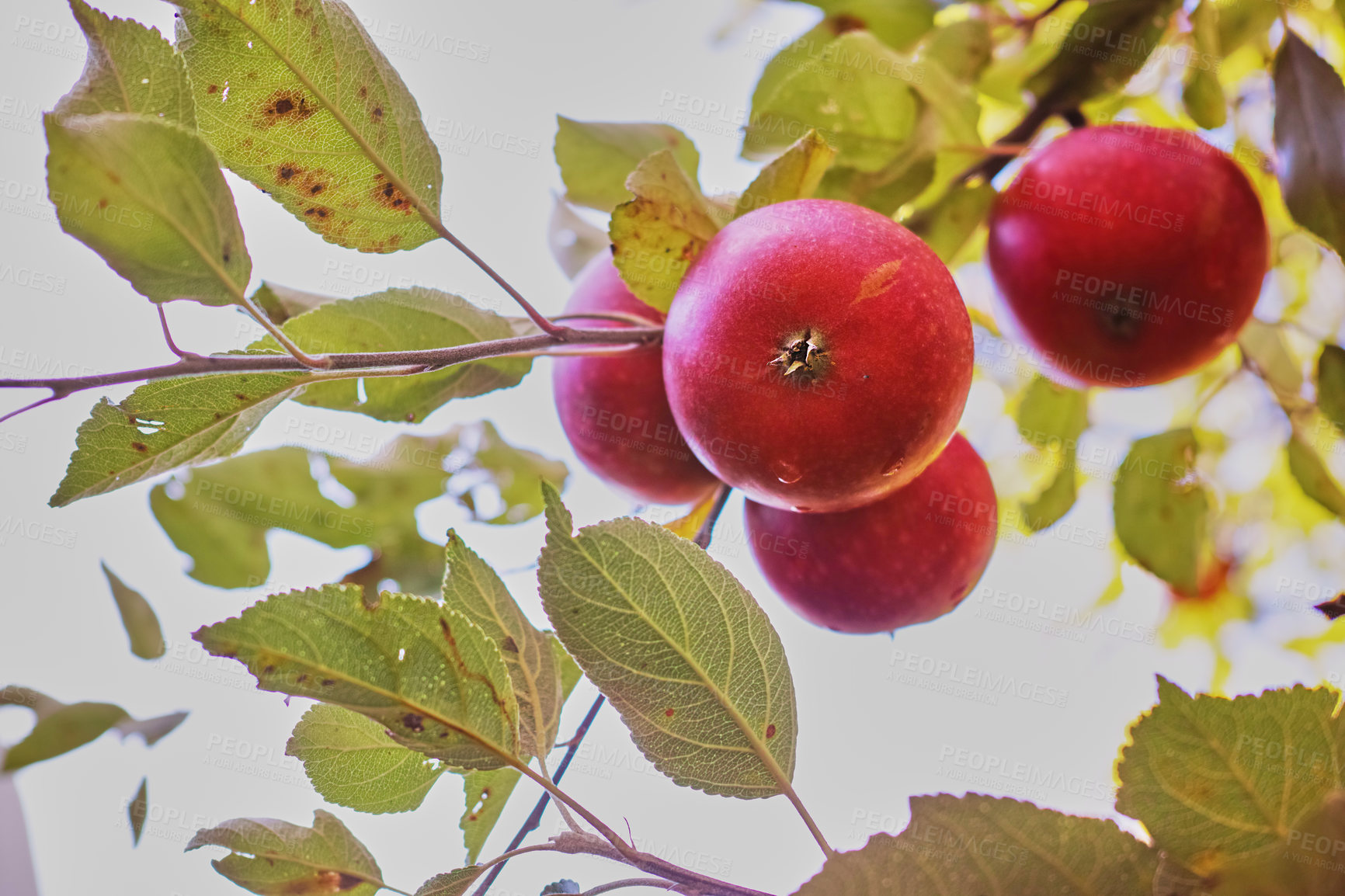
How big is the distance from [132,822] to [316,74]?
0.35 m

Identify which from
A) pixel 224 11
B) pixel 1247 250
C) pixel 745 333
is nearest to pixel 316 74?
pixel 224 11

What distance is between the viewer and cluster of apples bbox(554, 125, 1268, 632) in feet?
1.25

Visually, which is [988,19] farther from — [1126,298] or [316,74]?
[316,74]

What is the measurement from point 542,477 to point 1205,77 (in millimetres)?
523

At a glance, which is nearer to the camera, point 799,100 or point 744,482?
point 744,482

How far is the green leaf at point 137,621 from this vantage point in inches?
18.9

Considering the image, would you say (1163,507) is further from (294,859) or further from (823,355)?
(294,859)

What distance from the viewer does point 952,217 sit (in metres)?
0.63

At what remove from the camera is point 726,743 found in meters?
0.37

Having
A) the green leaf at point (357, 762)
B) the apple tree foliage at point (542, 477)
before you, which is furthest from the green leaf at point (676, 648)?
the green leaf at point (357, 762)

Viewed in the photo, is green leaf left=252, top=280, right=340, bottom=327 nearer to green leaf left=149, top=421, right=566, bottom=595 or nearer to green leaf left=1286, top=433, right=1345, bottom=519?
green leaf left=149, top=421, right=566, bottom=595

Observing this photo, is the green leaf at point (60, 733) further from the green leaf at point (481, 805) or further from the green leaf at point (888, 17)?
the green leaf at point (888, 17)

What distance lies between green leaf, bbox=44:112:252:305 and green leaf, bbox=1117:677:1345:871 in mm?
362

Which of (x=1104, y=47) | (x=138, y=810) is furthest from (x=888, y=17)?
(x=138, y=810)
